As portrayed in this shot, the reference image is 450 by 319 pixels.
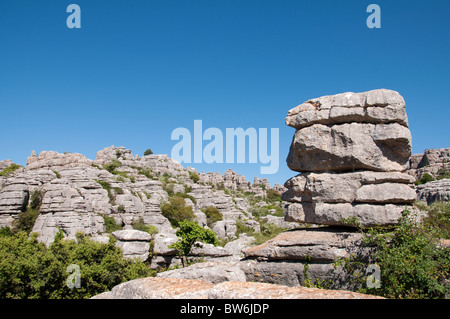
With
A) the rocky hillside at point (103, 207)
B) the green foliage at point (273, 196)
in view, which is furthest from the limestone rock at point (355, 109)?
the green foliage at point (273, 196)

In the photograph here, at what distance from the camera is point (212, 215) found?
50.3 meters

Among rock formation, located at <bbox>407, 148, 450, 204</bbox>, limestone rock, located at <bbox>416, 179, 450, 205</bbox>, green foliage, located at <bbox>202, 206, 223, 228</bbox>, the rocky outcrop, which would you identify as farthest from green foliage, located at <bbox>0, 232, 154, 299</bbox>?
the rocky outcrop

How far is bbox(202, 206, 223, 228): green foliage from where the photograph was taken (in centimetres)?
4890

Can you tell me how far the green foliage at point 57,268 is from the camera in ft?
42.2

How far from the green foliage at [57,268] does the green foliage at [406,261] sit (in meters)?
11.3

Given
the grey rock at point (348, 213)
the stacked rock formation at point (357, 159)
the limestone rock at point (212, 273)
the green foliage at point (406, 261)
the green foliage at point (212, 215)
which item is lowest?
the green foliage at point (212, 215)

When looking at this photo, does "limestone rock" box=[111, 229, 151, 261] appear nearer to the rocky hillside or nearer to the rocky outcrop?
the rocky hillside

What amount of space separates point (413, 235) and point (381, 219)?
2.87 feet

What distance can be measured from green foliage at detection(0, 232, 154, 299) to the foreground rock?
344 inches

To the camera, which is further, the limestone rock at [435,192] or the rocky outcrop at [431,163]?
the rocky outcrop at [431,163]

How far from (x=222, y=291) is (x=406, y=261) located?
15.9 feet

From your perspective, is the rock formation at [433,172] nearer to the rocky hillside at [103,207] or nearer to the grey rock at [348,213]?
the rocky hillside at [103,207]

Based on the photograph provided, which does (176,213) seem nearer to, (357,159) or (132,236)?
(132,236)

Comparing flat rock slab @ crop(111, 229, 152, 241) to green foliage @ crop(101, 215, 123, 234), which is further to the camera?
green foliage @ crop(101, 215, 123, 234)
